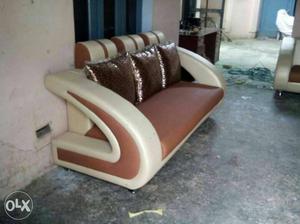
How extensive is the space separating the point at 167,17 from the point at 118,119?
2311mm

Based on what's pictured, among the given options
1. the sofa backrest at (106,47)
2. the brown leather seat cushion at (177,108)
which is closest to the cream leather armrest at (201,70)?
the brown leather seat cushion at (177,108)

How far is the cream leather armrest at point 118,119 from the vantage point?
66.5 inches

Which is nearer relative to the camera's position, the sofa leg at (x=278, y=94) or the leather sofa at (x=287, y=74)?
the leather sofa at (x=287, y=74)

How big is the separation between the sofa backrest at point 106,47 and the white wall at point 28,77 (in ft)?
0.25

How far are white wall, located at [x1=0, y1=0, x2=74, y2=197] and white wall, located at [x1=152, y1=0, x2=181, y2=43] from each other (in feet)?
4.96

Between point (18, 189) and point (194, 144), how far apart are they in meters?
1.38

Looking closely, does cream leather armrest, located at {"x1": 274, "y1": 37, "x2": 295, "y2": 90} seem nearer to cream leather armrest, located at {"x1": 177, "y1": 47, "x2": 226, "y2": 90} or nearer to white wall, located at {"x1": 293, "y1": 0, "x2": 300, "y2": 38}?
white wall, located at {"x1": 293, "y1": 0, "x2": 300, "y2": 38}

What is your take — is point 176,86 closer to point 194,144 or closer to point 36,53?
point 194,144

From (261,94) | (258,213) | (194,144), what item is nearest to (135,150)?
(258,213)

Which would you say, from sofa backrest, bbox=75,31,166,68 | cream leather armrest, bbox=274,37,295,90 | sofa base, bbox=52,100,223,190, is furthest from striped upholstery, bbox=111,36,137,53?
cream leather armrest, bbox=274,37,295,90

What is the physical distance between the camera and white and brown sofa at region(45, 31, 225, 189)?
5.64 feet

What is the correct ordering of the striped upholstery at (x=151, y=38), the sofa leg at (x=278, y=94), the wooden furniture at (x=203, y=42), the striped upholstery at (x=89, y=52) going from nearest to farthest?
the striped upholstery at (x=89, y=52)
the striped upholstery at (x=151, y=38)
the sofa leg at (x=278, y=94)
the wooden furniture at (x=203, y=42)
